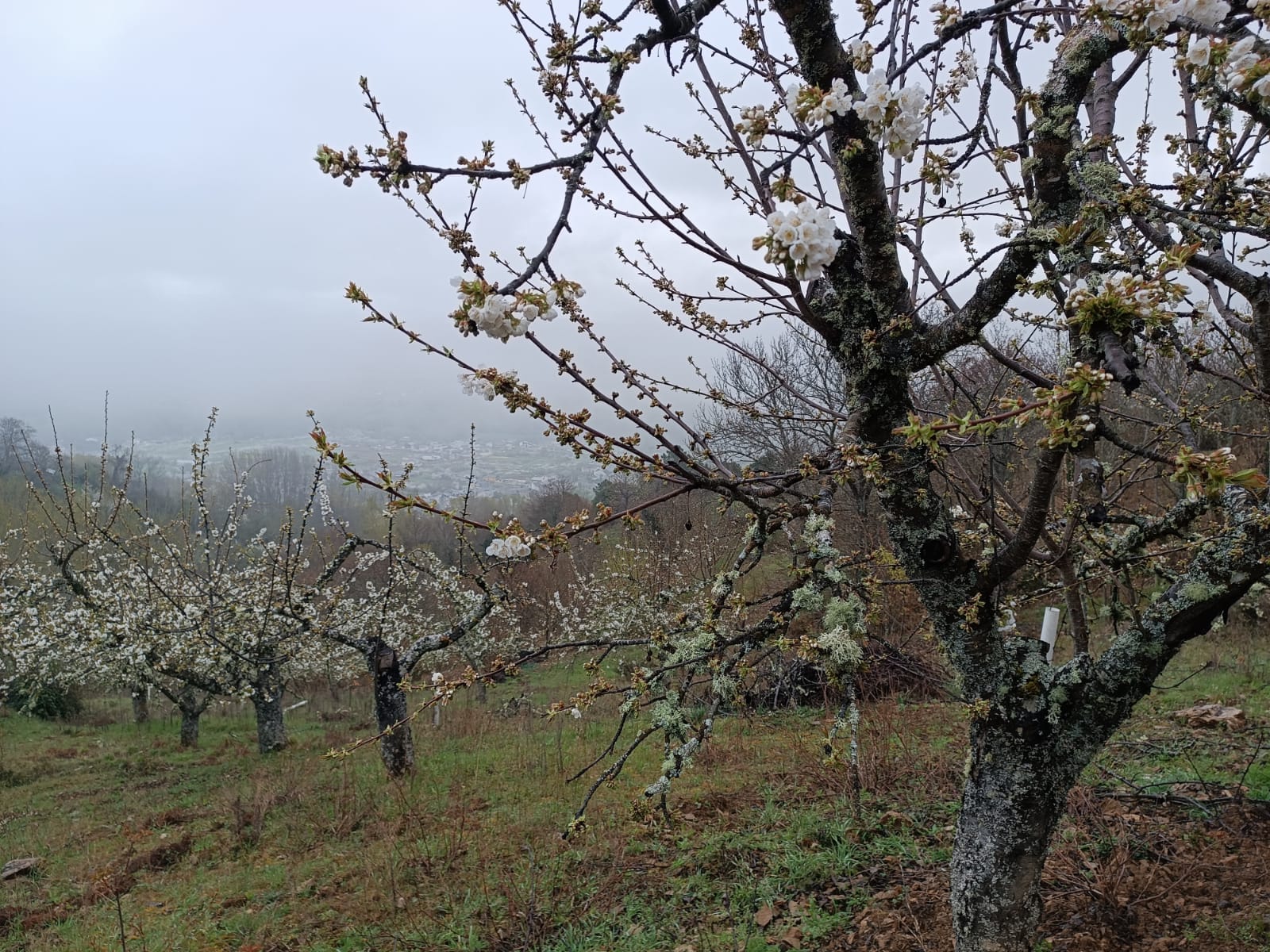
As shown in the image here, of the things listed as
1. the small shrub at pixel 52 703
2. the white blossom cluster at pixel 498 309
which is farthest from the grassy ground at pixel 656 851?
the small shrub at pixel 52 703

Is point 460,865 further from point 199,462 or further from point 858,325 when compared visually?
point 199,462

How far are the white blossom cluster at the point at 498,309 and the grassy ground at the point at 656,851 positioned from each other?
5.17ft

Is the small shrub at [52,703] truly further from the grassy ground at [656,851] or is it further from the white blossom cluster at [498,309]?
the white blossom cluster at [498,309]

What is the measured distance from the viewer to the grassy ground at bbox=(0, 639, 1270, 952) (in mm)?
3199

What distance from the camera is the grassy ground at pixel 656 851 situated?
320 centimetres

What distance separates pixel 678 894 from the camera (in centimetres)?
404

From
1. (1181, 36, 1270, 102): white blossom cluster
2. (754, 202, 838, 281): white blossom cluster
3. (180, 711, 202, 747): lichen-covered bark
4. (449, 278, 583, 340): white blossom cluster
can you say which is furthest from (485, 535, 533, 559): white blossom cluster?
(180, 711, 202, 747): lichen-covered bark

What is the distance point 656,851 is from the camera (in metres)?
4.81

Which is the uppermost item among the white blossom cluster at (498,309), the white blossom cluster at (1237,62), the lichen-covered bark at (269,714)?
the white blossom cluster at (1237,62)

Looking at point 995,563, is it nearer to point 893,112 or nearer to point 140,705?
point 893,112

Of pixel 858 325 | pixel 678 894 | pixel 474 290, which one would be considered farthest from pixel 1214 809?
pixel 474 290

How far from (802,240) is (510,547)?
908 mm

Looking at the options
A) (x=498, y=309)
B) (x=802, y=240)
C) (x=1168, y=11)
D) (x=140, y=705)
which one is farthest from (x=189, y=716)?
(x=1168, y=11)

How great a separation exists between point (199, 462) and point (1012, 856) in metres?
9.26
